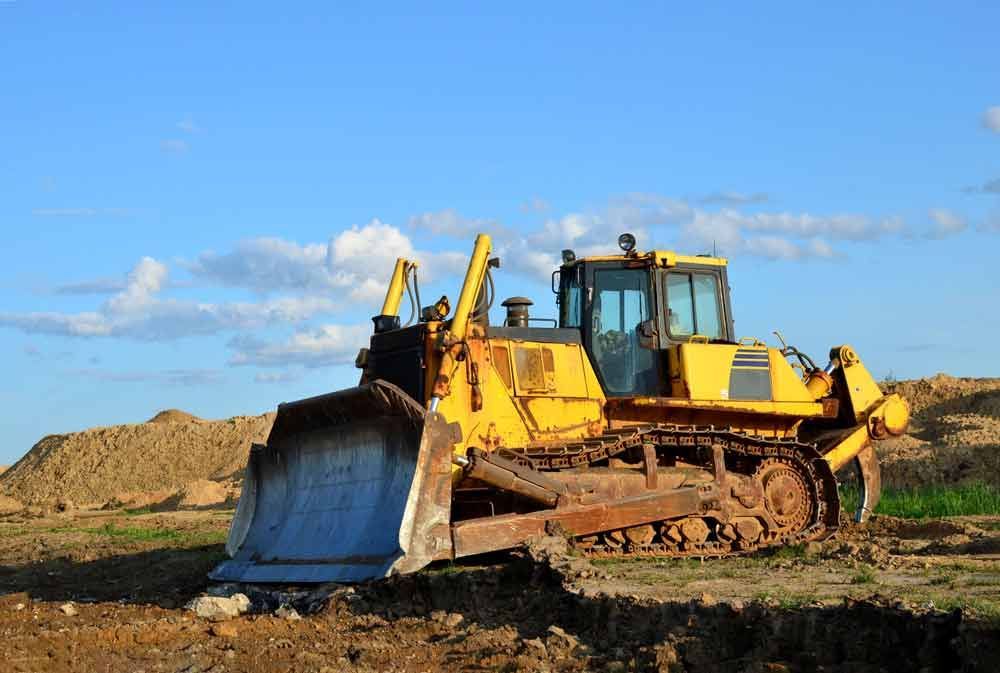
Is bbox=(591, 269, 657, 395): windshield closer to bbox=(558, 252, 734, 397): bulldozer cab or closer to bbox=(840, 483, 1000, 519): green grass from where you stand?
bbox=(558, 252, 734, 397): bulldozer cab

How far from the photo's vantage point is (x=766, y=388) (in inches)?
584

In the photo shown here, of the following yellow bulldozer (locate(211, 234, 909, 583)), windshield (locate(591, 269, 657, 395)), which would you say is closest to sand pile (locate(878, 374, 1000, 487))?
yellow bulldozer (locate(211, 234, 909, 583))

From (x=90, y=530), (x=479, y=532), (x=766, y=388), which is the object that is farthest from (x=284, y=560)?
(x=90, y=530)

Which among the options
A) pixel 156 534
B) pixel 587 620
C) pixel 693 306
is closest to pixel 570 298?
pixel 693 306

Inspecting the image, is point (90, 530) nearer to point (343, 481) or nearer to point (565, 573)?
point (343, 481)

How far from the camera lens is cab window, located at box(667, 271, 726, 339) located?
14562 mm

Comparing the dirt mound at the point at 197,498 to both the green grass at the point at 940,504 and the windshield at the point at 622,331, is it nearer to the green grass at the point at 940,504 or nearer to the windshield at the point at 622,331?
the green grass at the point at 940,504

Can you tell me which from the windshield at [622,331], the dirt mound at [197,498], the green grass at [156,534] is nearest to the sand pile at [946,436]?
the windshield at [622,331]

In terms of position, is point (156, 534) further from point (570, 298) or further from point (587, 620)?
point (587, 620)

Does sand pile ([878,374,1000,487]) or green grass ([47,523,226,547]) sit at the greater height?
sand pile ([878,374,1000,487])

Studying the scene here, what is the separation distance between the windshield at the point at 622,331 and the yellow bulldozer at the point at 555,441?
0.02 metres

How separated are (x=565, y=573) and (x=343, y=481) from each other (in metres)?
3.14

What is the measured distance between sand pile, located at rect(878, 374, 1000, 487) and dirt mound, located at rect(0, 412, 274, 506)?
22563 mm

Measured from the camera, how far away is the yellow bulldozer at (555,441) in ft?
40.0
